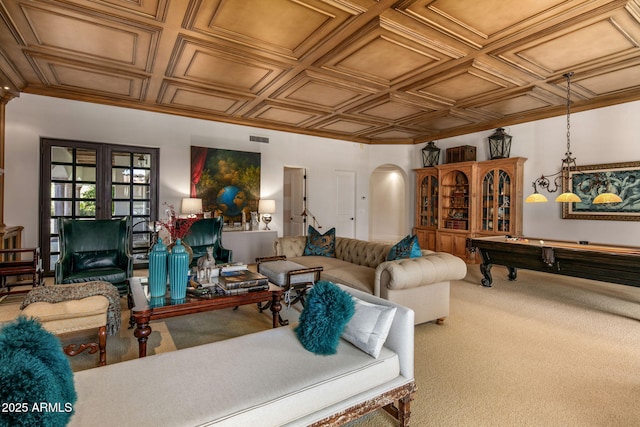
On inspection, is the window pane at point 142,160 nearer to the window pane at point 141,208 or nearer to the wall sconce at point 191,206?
the window pane at point 141,208

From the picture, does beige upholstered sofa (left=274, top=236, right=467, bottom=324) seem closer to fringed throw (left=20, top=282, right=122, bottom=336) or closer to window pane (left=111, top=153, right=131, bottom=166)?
fringed throw (left=20, top=282, right=122, bottom=336)

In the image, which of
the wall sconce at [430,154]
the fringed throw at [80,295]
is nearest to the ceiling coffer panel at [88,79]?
the fringed throw at [80,295]

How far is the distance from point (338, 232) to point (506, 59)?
17.6 ft

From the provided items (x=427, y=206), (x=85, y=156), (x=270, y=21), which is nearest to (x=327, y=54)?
(x=270, y=21)

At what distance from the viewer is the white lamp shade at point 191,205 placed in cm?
609

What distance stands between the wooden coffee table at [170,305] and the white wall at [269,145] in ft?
11.9

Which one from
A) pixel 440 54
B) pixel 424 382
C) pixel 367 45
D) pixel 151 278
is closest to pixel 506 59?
pixel 440 54

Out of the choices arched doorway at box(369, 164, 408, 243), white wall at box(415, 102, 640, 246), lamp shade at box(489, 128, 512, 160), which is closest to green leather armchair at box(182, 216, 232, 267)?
lamp shade at box(489, 128, 512, 160)

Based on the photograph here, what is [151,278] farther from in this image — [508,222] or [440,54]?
[508,222]

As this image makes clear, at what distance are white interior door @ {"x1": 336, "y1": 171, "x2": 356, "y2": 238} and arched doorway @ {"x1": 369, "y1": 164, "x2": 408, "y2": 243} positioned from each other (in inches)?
67.4

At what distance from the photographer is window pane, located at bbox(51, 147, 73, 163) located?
17.7 ft

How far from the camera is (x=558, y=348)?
9.68 feet

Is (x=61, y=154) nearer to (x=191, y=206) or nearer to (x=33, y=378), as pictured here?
(x=191, y=206)

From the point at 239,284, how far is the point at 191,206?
144 inches
